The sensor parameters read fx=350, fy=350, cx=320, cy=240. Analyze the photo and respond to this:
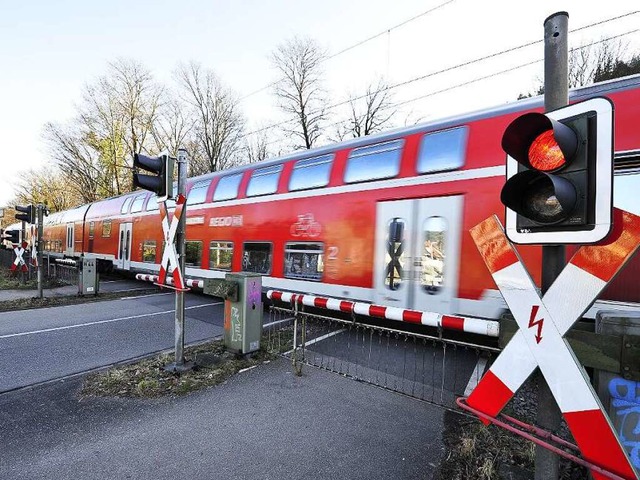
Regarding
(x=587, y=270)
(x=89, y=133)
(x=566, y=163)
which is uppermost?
(x=89, y=133)

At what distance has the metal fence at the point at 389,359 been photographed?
14.5ft

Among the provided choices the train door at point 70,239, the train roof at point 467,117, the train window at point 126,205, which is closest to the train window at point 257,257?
the train roof at point 467,117

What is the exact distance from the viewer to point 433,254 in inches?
237

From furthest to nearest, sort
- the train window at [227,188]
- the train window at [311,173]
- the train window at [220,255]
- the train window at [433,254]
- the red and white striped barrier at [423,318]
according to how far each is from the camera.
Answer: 1. the train window at [227,188]
2. the train window at [220,255]
3. the train window at [311,173]
4. the train window at [433,254]
5. the red and white striped barrier at [423,318]

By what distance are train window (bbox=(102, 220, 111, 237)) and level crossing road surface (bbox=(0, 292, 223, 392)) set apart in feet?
26.2

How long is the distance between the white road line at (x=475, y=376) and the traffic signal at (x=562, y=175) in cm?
343

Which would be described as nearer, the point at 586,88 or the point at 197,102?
the point at 586,88

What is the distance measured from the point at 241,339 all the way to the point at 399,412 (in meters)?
2.53

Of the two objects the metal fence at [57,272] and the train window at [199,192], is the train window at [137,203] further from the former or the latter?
the train window at [199,192]

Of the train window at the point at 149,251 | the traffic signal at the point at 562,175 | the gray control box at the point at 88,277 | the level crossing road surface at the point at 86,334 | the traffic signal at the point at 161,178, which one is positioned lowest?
the level crossing road surface at the point at 86,334

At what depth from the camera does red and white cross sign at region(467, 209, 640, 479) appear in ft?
4.79

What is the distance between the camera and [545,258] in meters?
1.72

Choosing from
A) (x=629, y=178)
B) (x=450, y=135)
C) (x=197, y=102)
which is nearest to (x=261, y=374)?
(x=450, y=135)

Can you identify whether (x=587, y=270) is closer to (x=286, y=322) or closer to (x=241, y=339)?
(x=241, y=339)
